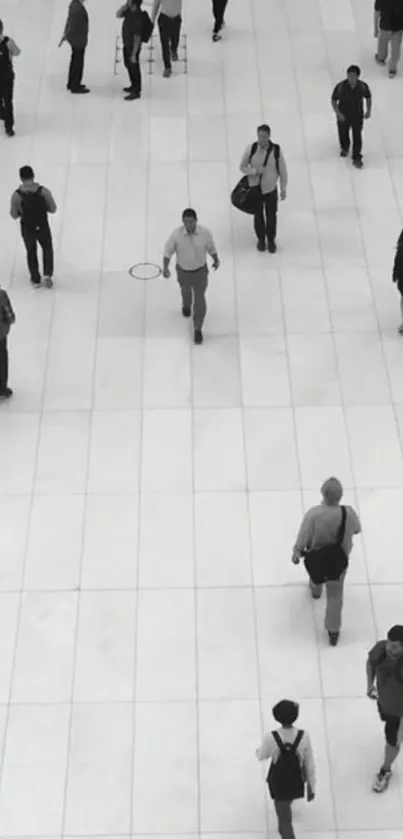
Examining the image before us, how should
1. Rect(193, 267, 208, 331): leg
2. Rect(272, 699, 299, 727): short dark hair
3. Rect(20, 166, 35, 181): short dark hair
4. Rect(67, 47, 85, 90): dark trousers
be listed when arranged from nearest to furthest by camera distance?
Rect(272, 699, 299, 727): short dark hair → Rect(193, 267, 208, 331): leg → Rect(20, 166, 35, 181): short dark hair → Rect(67, 47, 85, 90): dark trousers

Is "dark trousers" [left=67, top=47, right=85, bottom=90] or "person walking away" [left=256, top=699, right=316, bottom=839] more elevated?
"dark trousers" [left=67, top=47, right=85, bottom=90]

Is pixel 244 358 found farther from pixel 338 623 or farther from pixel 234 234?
pixel 338 623

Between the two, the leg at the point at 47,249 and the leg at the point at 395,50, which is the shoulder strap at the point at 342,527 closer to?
the leg at the point at 47,249

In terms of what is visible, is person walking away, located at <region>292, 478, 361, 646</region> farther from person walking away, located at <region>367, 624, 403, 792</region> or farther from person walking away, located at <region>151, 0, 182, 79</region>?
person walking away, located at <region>151, 0, 182, 79</region>

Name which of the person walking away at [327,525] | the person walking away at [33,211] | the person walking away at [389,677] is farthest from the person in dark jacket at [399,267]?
the person walking away at [389,677]

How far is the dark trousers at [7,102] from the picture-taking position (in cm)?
1472

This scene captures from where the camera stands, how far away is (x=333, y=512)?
8312 millimetres

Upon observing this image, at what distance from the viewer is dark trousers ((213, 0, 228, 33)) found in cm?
1672

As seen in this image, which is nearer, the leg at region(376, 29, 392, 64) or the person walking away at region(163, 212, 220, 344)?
the person walking away at region(163, 212, 220, 344)

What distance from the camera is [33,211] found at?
38.7 feet

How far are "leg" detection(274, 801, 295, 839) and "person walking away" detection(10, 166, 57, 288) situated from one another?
258 inches

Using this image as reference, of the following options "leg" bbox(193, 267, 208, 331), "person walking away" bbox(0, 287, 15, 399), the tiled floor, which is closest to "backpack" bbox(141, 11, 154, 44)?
the tiled floor

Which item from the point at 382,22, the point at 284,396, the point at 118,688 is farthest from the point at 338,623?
the point at 382,22

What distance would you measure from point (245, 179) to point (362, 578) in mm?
4884
